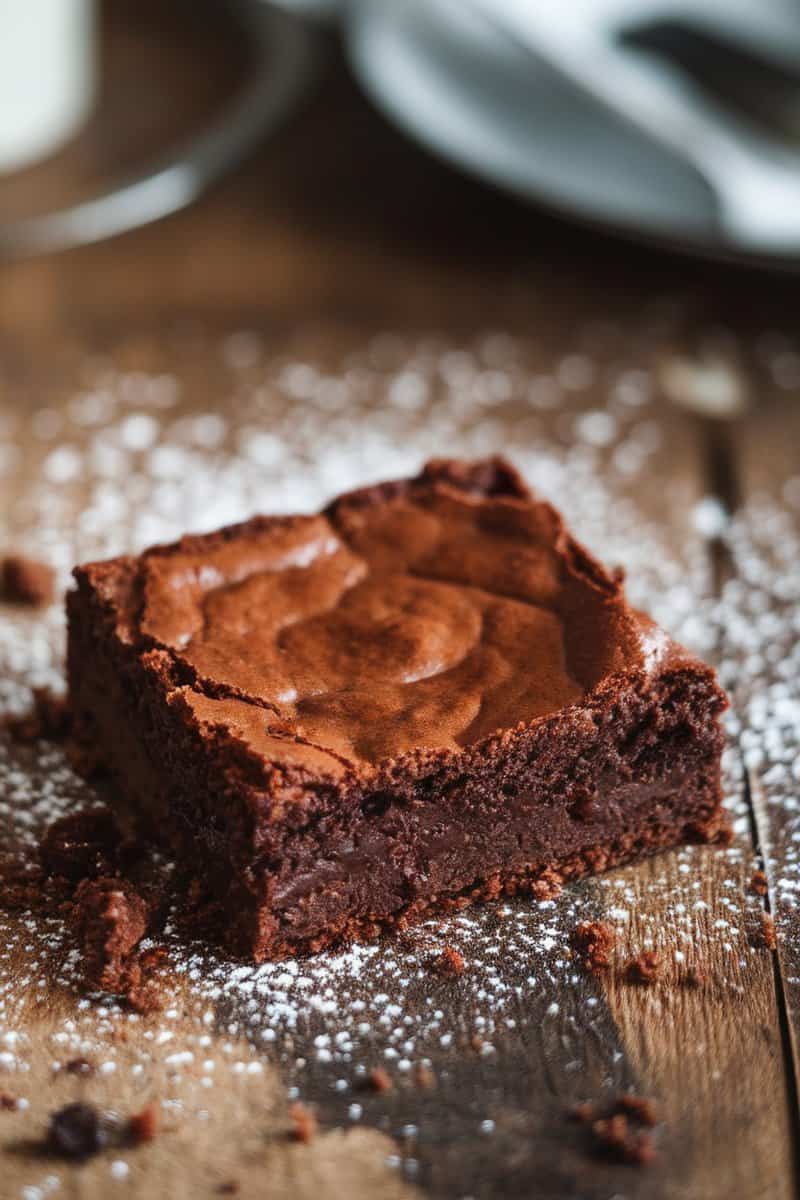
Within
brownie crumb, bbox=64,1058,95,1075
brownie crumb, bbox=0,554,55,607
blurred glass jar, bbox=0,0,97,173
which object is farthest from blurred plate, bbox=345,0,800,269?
brownie crumb, bbox=64,1058,95,1075

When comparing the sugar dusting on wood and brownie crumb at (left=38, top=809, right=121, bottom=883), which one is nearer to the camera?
the sugar dusting on wood

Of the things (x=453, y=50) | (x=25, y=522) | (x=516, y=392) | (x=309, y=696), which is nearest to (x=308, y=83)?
(x=453, y=50)

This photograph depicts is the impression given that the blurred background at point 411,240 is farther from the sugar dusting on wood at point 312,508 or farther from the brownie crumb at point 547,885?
the brownie crumb at point 547,885

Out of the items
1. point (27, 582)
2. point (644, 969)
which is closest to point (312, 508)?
point (27, 582)

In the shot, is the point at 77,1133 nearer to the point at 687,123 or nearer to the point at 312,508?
the point at 312,508

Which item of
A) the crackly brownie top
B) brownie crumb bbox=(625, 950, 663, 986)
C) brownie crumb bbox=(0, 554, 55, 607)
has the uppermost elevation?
the crackly brownie top

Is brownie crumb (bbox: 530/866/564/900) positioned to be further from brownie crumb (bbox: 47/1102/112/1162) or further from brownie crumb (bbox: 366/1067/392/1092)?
brownie crumb (bbox: 47/1102/112/1162)

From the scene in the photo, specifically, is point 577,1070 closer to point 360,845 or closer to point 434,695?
point 360,845
